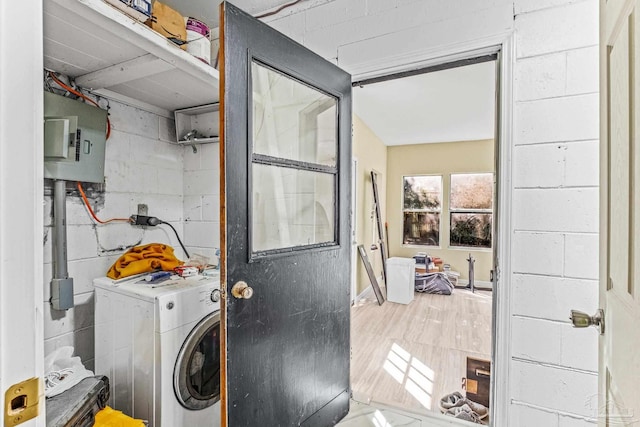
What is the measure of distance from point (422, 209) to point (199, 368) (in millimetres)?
5567

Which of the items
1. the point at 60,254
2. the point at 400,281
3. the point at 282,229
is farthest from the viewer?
→ the point at 400,281

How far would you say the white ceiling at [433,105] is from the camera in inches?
132

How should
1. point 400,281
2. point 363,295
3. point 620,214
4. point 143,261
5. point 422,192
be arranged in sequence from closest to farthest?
point 620,214
point 143,261
point 400,281
point 363,295
point 422,192

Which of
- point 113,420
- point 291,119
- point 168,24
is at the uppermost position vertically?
point 168,24

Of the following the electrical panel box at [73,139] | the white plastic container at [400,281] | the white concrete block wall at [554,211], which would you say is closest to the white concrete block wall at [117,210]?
the electrical panel box at [73,139]

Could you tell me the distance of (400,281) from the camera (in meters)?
4.89

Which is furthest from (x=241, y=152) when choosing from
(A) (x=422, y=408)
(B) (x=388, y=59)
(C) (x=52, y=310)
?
(A) (x=422, y=408)

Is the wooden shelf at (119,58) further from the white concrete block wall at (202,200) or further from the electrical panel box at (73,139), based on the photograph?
the white concrete block wall at (202,200)

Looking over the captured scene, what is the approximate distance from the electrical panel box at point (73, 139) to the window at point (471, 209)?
19.0 feet

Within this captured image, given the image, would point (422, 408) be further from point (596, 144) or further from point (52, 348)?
point (52, 348)

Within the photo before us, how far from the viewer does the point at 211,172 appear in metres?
2.41

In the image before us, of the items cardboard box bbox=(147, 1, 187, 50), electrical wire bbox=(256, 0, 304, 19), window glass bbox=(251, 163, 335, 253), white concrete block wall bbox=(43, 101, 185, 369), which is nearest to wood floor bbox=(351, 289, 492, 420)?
window glass bbox=(251, 163, 335, 253)

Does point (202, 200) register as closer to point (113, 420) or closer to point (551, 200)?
point (113, 420)

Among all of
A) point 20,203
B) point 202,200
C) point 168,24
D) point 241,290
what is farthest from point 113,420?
point 168,24
